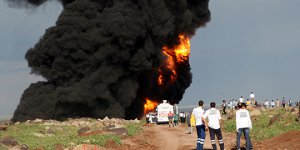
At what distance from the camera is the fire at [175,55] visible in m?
81.6

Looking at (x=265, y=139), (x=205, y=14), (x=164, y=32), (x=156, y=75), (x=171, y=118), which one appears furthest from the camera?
(x=205, y=14)

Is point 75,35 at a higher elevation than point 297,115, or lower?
higher

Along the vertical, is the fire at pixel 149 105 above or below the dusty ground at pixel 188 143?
above

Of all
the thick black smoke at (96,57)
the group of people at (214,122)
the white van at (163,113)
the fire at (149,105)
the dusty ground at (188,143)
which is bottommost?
the dusty ground at (188,143)

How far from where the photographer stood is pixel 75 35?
7038 centimetres

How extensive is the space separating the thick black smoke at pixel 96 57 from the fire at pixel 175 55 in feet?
17.0

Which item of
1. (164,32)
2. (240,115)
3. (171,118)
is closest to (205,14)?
(164,32)

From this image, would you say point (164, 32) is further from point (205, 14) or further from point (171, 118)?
point (171, 118)

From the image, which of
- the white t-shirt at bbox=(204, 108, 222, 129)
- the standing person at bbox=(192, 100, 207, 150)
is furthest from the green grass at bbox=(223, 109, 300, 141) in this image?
the white t-shirt at bbox=(204, 108, 222, 129)

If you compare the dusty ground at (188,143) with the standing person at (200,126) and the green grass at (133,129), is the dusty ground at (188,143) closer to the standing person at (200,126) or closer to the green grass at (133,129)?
the green grass at (133,129)

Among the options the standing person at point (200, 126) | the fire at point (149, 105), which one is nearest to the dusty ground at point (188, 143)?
the standing person at point (200, 126)

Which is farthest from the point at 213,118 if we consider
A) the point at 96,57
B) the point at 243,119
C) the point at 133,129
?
the point at 96,57

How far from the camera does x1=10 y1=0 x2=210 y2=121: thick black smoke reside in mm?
67750

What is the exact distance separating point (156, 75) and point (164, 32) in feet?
30.8
